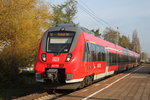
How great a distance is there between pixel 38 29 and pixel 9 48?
509 cm

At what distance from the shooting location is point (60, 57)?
12.2m

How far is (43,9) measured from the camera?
2419 cm

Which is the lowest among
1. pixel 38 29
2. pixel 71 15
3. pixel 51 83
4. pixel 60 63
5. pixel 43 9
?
pixel 51 83

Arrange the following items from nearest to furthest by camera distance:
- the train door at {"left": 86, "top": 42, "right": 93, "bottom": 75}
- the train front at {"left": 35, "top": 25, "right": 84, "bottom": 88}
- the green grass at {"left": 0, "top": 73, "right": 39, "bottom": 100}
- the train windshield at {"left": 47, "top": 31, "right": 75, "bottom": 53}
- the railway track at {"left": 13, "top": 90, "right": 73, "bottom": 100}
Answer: the railway track at {"left": 13, "top": 90, "right": 73, "bottom": 100}, the train front at {"left": 35, "top": 25, "right": 84, "bottom": 88}, the train windshield at {"left": 47, "top": 31, "right": 75, "bottom": 53}, the green grass at {"left": 0, "top": 73, "right": 39, "bottom": 100}, the train door at {"left": 86, "top": 42, "right": 93, "bottom": 75}

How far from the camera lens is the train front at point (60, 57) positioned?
11906 millimetres

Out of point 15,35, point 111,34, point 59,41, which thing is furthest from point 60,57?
point 111,34

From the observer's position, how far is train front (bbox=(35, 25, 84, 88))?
11.9 m

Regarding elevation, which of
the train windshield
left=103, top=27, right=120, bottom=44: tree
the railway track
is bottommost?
the railway track

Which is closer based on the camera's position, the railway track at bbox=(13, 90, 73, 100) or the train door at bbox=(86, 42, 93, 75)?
the railway track at bbox=(13, 90, 73, 100)

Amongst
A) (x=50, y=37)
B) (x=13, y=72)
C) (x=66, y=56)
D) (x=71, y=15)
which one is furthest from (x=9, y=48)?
(x=71, y=15)

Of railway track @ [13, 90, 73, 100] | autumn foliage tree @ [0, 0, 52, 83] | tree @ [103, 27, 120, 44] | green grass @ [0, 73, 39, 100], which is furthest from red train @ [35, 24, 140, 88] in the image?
tree @ [103, 27, 120, 44]

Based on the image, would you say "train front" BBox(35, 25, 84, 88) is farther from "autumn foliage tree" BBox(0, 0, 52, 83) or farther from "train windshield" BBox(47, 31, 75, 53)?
"autumn foliage tree" BBox(0, 0, 52, 83)

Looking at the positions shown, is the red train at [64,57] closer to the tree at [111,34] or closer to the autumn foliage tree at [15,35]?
the autumn foliage tree at [15,35]

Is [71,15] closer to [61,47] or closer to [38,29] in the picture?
[38,29]
